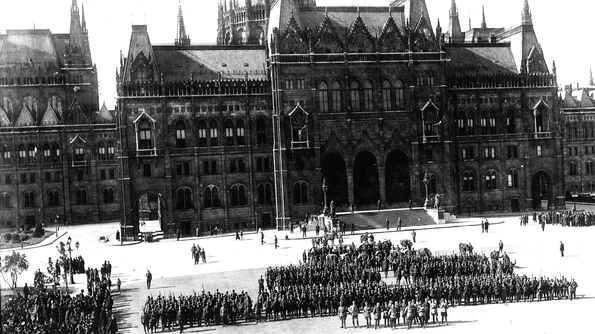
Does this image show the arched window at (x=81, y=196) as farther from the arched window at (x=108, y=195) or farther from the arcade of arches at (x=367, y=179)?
the arcade of arches at (x=367, y=179)

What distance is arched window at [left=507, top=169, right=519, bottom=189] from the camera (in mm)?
74125

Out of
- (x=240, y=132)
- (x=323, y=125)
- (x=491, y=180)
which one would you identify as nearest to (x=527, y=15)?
(x=491, y=180)

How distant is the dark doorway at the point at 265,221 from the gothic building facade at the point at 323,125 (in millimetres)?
305

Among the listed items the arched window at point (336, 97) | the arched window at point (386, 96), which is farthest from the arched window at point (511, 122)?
the arched window at point (336, 97)

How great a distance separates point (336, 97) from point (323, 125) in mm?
3454

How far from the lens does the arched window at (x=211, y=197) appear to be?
6588 centimetres

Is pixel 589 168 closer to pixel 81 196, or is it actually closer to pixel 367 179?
pixel 367 179

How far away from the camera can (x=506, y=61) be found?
76875mm

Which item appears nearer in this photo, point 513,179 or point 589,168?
point 513,179

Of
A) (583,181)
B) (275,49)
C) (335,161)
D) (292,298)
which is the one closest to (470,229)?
(335,161)

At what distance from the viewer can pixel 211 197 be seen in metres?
66.0

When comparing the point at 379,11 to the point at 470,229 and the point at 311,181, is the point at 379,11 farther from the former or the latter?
the point at 470,229

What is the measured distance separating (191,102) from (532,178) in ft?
136

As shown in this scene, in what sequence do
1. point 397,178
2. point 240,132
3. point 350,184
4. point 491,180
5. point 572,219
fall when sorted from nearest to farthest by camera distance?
point 572,219
point 240,132
point 350,184
point 397,178
point 491,180
